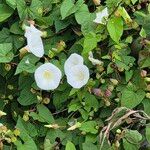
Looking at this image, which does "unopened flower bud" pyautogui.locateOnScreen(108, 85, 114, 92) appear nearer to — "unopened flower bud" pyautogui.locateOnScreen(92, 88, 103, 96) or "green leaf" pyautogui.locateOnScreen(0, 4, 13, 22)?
"unopened flower bud" pyautogui.locateOnScreen(92, 88, 103, 96)

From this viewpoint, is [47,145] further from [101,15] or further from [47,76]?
[101,15]


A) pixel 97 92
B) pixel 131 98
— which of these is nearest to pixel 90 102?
pixel 97 92

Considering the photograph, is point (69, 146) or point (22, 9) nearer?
point (69, 146)

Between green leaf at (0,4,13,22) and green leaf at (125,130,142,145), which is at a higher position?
green leaf at (0,4,13,22)

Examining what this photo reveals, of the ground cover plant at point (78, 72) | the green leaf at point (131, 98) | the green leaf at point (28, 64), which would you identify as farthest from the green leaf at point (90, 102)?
the green leaf at point (28, 64)

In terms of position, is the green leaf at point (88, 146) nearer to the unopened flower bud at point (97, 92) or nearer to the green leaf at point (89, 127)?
the green leaf at point (89, 127)

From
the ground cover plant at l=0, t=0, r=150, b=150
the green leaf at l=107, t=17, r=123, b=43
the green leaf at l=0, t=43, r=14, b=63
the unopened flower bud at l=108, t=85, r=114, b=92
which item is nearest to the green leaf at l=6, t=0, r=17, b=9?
the ground cover plant at l=0, t=0, r=150, b=150

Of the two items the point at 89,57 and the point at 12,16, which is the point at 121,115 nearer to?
the point at 89,57

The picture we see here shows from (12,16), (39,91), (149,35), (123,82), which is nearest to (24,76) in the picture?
(39,91)
